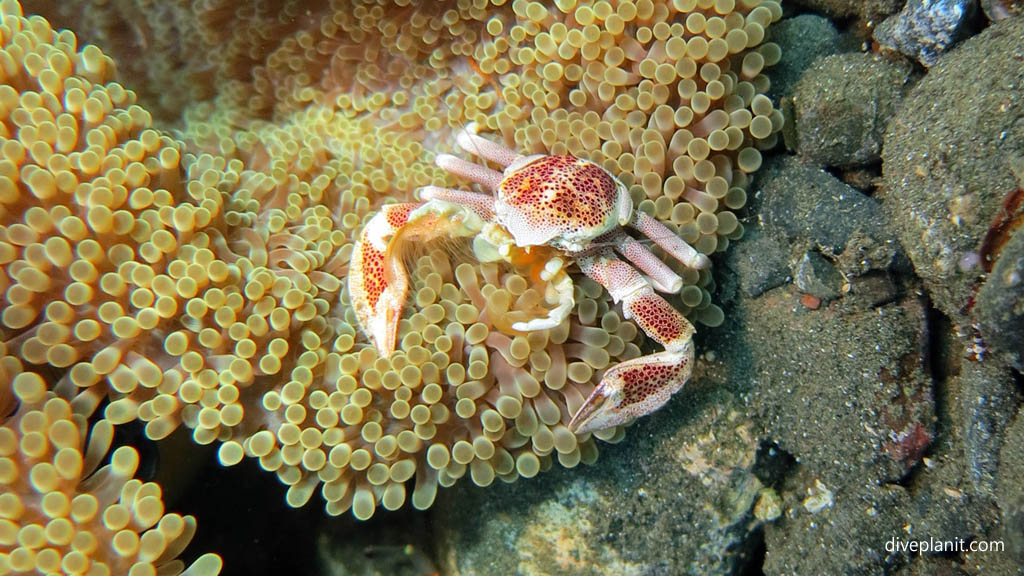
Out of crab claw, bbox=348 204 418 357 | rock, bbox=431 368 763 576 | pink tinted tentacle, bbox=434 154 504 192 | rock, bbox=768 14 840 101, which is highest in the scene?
rock, bbox=768 14 840 101

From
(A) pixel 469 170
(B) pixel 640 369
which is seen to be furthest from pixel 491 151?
(B) pixel 640 369

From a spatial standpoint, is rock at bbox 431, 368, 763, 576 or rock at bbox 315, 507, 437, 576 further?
rock at bbox 315, 507, 437, 576

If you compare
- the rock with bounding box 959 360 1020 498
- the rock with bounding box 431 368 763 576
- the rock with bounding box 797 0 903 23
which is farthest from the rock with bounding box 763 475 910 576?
the rock with bounding box 797 0 903 23

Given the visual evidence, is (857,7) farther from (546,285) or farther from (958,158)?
(546,285)

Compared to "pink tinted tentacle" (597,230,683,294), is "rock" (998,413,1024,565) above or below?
below

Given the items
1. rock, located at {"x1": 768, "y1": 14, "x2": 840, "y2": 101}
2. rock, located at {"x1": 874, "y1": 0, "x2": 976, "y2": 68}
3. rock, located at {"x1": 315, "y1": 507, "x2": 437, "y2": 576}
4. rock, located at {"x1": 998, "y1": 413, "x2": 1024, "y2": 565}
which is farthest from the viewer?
rock, located at {"x1": 315, "y1": 507, "x2": 437, "y2": 576}

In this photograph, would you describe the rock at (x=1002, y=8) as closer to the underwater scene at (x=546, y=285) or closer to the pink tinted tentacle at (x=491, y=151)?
the underwater scene at (x=546, y=285)

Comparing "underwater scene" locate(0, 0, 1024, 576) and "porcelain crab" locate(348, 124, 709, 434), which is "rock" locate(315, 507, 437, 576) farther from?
"porcelain crab" locate(348, 124, 709, 434)
